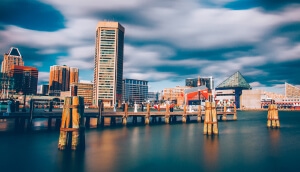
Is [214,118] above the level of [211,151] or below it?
above

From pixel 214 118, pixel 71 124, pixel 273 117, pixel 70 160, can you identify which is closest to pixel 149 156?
pixel 70 160

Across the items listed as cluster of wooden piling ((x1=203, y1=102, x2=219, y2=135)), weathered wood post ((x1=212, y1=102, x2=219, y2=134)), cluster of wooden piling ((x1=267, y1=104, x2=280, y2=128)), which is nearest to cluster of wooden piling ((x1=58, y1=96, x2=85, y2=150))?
cluster of wooden piling ((x1=203, y1=102, x2=219, y2=135))

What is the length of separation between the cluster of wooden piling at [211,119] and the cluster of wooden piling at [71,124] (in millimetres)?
35853

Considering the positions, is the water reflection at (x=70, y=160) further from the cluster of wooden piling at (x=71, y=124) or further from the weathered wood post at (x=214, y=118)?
the weathered wood post at (x=214, y=118)

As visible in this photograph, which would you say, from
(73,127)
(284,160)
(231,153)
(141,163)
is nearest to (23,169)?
(73,127)

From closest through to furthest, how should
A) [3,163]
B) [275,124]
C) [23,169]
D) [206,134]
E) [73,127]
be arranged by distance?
[23,169] → [3,163] → [73,127] → [206,134] → [275,124]

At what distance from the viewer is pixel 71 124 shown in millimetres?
40125

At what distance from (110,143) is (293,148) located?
39.4 meters

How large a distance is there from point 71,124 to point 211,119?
39.0 meters

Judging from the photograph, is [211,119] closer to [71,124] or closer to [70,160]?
[71,124]

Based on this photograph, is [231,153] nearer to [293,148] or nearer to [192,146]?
[192,146]

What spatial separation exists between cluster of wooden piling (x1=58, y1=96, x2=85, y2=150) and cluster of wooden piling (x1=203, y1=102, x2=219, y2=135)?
3585 cm

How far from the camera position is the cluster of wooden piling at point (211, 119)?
211 feet

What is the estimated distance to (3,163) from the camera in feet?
120
